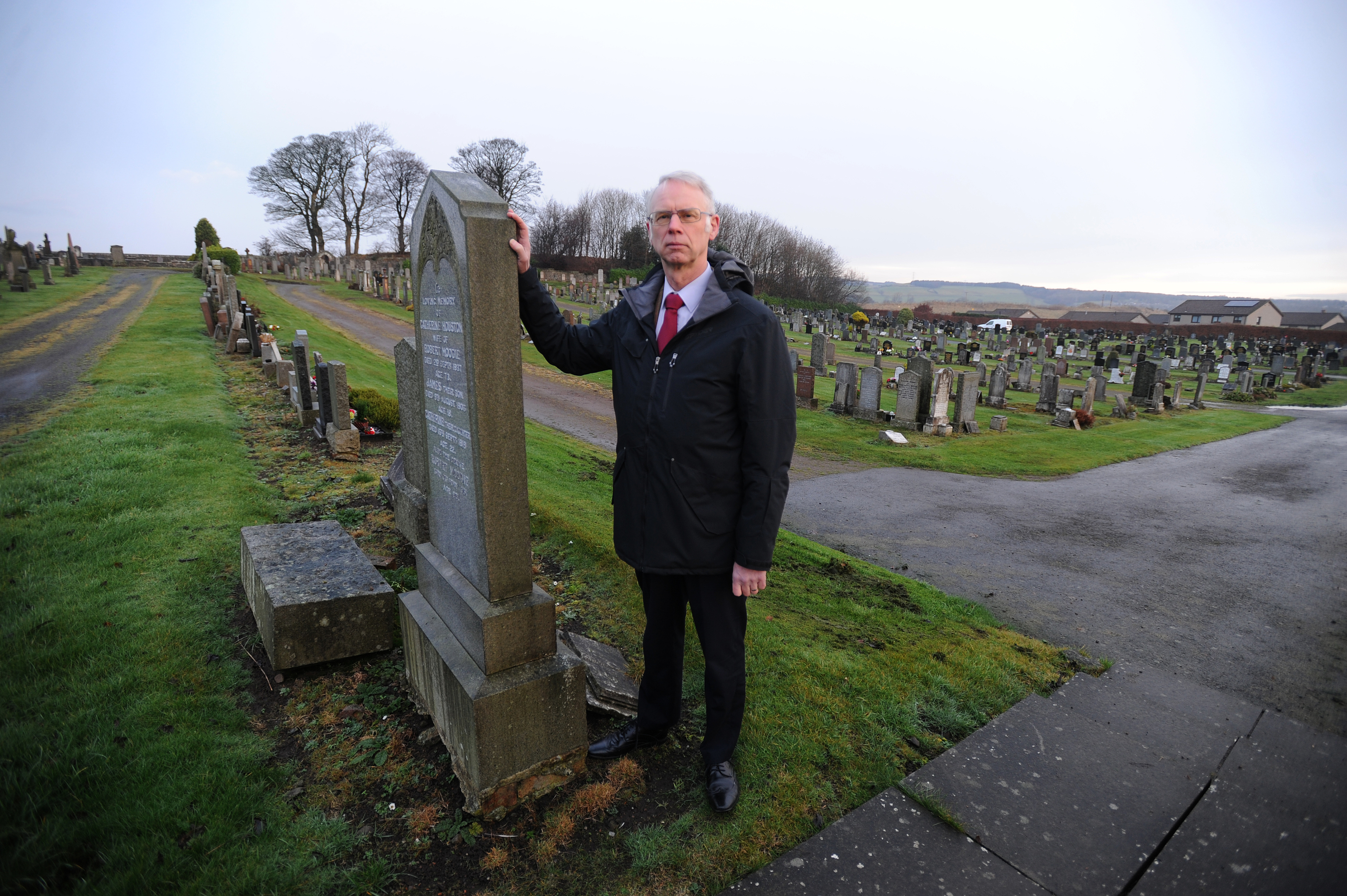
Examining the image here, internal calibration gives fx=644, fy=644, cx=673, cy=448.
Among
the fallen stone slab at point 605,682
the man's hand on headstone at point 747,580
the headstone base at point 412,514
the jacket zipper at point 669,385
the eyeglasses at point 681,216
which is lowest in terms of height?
the fallen stone slab at point 605,682

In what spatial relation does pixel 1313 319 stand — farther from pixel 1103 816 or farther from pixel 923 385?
pixel 1103 816

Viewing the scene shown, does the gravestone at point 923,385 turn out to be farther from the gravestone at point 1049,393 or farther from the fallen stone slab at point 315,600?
the fallen stone slab at point 315,600

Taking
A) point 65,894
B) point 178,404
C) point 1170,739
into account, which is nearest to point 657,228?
point 65,894

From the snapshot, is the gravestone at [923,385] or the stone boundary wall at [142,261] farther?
the stone boundary wall at [142,261]

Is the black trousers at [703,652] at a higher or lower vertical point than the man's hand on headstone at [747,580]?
lower

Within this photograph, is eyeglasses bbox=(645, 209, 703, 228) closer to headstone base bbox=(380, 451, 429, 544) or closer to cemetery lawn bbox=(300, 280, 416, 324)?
headstone base bbox=(380, 451, 429, 544)

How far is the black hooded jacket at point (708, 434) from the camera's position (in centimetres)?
275

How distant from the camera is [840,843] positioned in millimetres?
2781

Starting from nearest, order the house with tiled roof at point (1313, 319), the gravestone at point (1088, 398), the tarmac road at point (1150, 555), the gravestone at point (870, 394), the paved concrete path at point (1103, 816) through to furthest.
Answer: the paved concrete path at point (1103, 816), the tarmac road at point (1150, 555), the gravestone at point (870, 394), the gravestone at point (1088, 398), the house with tiled roof at point (1313, 319)

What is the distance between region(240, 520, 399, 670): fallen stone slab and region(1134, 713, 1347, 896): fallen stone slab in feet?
→ 13.4

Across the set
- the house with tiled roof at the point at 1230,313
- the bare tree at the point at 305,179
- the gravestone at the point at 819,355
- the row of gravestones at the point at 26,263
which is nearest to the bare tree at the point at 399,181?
the bare tree at the point at 305,179

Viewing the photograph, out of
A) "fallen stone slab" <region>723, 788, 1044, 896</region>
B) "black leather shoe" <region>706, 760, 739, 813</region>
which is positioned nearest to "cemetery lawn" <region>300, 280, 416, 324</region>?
"black leather shoe" <region>706, 760, 739, 813</region>

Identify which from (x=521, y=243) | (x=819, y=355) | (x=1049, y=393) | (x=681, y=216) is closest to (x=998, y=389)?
(x=1049, y=393)

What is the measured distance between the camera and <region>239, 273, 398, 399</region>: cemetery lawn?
1379 cm
